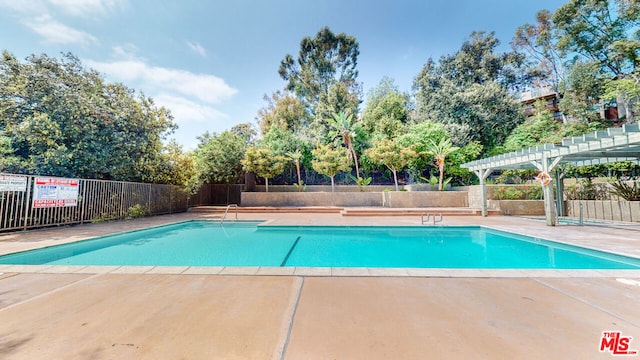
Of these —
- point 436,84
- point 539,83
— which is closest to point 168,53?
point 436,84

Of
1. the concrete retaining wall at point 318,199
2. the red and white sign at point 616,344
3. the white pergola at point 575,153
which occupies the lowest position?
the red and white sign at point 616,344

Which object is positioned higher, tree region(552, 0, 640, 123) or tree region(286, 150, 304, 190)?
tree region(552, 0, 640, 123)

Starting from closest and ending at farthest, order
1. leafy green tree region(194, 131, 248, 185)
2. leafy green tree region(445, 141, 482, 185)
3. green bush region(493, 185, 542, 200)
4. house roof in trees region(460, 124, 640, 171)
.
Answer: house roof in trees region(460, 124, 640, 171)
green bush region(493, 185, 542, 200)
leafy green tree region(194, 131, 248, 185)
leafy green tree region(445, 141, 482, 185)

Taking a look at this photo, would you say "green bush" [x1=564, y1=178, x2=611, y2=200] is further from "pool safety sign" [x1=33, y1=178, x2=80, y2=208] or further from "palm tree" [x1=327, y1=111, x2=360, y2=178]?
"pool safety sign" [x1=33, y1=178, x2=80, y2=208]

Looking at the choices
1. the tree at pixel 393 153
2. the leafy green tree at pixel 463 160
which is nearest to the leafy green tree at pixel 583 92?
the leafy green tree at pixel 463 160

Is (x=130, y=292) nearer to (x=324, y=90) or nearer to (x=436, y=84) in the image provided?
(x=436, y=84)

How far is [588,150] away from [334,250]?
27.0 ft

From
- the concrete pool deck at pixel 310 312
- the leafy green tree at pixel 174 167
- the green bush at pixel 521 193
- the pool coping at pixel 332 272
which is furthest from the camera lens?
the green bush at pixel 521 193

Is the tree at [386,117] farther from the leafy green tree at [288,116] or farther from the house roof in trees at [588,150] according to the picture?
the house roof in trees at [588,150]

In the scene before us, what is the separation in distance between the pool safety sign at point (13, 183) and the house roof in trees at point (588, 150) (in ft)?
54.1

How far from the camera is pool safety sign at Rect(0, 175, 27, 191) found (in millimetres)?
6646

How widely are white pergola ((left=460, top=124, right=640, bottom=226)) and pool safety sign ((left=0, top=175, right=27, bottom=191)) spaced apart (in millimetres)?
16614

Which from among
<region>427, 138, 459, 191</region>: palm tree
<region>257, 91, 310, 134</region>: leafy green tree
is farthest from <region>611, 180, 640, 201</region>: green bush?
<region>257, 91, 310, 134</region>: leafy green tree

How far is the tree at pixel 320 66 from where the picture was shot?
82.3 ft
